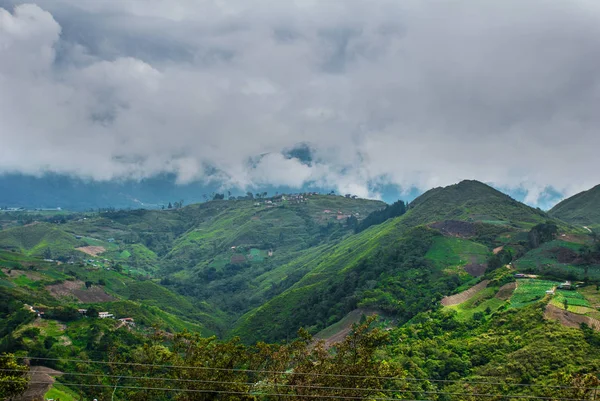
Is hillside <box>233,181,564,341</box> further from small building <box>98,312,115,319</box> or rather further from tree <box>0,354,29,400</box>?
tree <box>0,354,29,400</box>

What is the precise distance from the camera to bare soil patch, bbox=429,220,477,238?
123 m

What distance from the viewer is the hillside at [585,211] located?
17238 centimetres

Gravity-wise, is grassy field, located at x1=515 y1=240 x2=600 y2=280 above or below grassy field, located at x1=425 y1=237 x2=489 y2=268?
below

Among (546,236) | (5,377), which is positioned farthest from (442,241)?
(5,377)

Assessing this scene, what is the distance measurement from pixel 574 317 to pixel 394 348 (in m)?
23.9

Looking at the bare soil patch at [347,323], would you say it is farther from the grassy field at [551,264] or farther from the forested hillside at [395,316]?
the grassy field at [551,264]

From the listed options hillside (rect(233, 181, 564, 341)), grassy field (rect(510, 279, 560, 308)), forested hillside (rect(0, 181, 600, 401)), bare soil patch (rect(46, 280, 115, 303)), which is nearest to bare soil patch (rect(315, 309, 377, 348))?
forested hillside (rect(0, 181, 600, 401))

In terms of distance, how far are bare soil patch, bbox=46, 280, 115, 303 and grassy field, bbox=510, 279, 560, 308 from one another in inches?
4080

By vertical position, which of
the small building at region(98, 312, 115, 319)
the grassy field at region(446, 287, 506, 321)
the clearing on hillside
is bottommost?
the grassy field at region(446, 287, 506, 321)

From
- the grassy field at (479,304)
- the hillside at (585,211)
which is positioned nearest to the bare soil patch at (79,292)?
the grassy field at (479,304)

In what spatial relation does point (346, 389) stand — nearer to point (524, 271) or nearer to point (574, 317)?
point (574, 317)

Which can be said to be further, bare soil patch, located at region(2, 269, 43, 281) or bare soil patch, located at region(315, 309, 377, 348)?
bare soil patch, located at region(2, 269, 43, 281)

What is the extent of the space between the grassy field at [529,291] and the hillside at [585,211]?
322 ft

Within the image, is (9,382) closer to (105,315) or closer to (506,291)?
(105,315)
